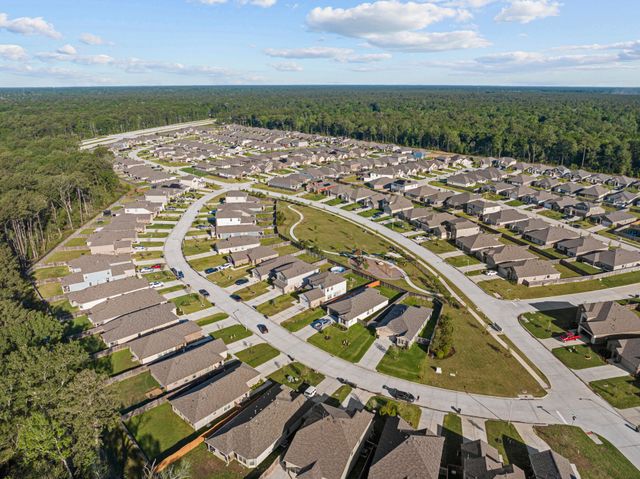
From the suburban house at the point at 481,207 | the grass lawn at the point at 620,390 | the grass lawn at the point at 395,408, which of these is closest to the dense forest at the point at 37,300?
the grass lawn at the point at 395,408

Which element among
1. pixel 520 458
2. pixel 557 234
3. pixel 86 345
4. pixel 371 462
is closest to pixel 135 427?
pixel 86 345

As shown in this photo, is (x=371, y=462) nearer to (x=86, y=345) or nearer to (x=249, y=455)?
(x=249, y=455)

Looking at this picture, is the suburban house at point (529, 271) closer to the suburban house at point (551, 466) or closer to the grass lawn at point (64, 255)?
the suburban house at point (551, 466)

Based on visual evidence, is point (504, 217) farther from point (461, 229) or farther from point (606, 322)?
point (606, 322)

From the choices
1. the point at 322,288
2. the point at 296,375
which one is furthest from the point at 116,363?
the point at 322,288

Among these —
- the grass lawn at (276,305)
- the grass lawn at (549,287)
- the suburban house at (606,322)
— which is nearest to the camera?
the suburban house at (606,322)

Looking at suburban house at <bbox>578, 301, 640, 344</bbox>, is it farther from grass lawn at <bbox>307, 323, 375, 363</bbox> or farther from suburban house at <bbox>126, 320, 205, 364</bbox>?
suburban house at <bbox>126, 320, 205, 364</bbox>
